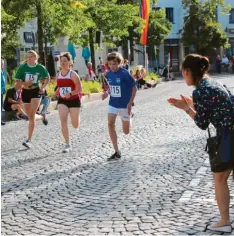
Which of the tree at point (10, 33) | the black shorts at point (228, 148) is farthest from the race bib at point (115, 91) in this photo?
the tree at point (10, 33)

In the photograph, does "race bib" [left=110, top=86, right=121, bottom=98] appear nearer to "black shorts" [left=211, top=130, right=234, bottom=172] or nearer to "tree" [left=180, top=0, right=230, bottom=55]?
"black shorts" [left=211, top=130, right=234, bottom=172]

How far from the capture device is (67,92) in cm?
991

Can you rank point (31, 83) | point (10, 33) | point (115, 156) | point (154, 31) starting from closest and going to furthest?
point (115, 156), point (31, 83), point (10, 33), point (154, 31)

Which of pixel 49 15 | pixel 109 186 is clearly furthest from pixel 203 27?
pixel 109 186

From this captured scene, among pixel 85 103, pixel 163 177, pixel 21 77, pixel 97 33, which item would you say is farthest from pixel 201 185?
pixel 97 33

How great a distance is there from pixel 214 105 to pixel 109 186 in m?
2.64

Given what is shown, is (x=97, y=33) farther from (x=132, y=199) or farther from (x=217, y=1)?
(x=132, y=199)

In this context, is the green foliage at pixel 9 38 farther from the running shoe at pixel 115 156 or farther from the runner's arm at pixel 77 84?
the running shoe at pixel 115 156

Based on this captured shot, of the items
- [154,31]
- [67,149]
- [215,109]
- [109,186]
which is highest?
[154,31]

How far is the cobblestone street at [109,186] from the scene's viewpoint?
17.5ft

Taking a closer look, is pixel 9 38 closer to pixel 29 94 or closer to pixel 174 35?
pixel 29 94

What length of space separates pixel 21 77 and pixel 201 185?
514cm

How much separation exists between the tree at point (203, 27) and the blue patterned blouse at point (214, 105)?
158ft

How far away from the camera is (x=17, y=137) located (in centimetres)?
1273
